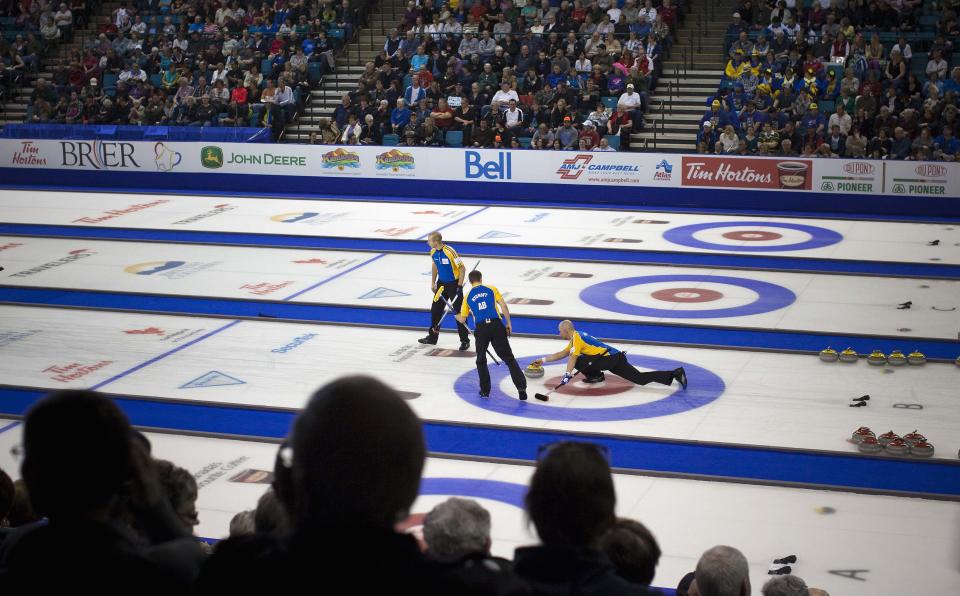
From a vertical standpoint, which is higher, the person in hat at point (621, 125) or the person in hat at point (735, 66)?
the person in hat at point (735, 66)

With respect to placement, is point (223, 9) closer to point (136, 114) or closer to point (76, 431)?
point (136, 114)

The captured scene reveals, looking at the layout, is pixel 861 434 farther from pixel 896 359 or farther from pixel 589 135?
pixel 589 135

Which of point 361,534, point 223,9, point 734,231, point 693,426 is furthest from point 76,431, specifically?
point 223,9

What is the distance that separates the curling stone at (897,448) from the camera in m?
Result: 10.7

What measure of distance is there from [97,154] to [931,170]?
788 inches

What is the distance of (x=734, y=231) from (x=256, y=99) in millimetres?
14480

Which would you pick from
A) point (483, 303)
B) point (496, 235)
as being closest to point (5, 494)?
point (483, 303)

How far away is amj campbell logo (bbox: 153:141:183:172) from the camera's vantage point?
95.3ft

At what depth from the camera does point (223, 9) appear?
34.2 metres

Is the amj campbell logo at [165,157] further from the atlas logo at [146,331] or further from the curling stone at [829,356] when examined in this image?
the curling stone at [829,356]

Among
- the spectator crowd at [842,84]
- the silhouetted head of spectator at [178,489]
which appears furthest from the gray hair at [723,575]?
the spectator crowd at [842,84]

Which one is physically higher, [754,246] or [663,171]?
[663,171]

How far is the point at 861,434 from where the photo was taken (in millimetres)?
10891

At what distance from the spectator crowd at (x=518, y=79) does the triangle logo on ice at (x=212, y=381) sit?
46.2 ft
